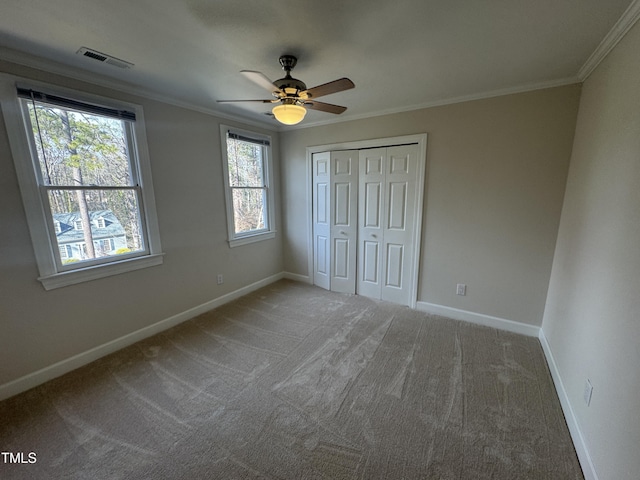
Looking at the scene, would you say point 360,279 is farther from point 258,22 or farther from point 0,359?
point 0,359

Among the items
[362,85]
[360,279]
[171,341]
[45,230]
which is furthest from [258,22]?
[360,279]

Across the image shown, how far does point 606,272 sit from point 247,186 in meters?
3.62

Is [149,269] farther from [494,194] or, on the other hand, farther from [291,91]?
[494,194]

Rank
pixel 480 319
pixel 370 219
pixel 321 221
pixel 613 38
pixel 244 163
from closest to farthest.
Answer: pixel 613 38, pixel 480 319, pixel 370 219, pixel 244 163, pixel 321 221

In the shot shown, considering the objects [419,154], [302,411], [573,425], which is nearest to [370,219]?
[419,154]

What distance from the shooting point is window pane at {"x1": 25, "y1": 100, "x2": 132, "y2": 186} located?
6.46 ft

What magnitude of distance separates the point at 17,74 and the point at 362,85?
2.62 m

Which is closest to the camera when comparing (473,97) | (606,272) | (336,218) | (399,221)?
(606,272)

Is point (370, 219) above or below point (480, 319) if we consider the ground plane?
above

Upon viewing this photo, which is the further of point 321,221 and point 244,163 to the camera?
point 321,221

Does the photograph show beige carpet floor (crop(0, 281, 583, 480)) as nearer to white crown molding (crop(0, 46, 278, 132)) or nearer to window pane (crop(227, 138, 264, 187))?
window pane (crop(227, 138, 264, 187))

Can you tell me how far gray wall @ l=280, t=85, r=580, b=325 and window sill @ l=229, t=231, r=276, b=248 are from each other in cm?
207

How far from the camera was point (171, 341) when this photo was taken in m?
2.62

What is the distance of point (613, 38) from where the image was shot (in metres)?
1.59
